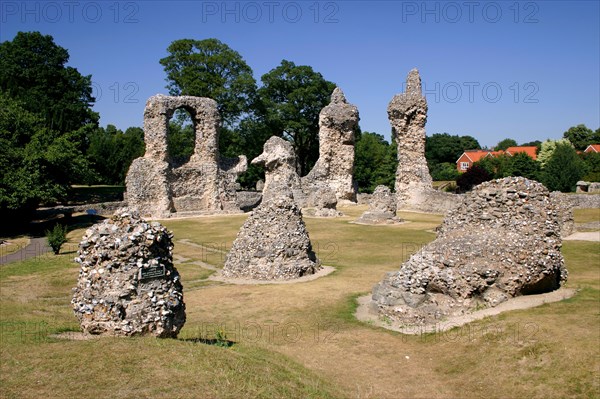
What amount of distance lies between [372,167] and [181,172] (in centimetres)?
3559

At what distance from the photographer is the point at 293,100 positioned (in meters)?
55.0

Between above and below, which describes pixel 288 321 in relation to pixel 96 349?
below

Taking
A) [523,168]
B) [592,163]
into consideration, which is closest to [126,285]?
[523,168]

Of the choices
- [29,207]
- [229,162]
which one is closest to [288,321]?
[29,207]

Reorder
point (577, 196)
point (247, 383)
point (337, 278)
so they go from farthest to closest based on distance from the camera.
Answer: point (577, 196) < point (337, 278) < point (247, 383)

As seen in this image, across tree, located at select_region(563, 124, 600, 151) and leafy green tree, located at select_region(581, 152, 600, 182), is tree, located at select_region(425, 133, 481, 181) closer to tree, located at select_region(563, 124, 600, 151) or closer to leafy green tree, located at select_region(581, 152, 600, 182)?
tree, located at select_region(563, 124, 600, 151)

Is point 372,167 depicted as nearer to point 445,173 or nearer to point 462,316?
point 445,173

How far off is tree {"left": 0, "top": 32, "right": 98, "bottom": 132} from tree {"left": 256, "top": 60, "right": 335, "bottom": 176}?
17.8 meters

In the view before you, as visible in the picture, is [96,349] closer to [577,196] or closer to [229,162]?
[229,162]

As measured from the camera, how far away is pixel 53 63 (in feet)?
151

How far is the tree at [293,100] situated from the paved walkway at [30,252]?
32603mm

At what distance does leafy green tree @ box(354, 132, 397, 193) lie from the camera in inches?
2437

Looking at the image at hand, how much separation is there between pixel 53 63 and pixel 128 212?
44518mm

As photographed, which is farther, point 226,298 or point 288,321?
point 226,298
